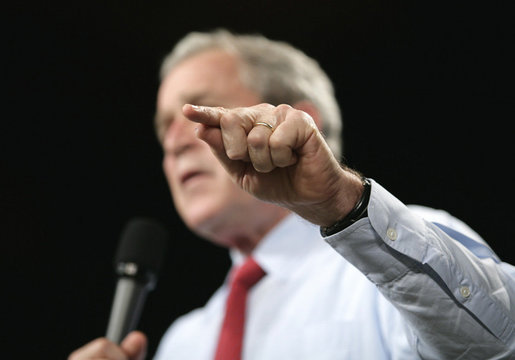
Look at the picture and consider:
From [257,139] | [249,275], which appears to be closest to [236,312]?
[249,275]

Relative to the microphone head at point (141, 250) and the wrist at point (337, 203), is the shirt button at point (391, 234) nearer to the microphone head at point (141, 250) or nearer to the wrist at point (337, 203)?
the wrist at point (337, 203)

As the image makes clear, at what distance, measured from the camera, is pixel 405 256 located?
71cm

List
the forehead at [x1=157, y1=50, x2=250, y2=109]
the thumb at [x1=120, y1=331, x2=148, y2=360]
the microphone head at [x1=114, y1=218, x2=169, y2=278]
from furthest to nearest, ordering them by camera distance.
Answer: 1. the forehead at [x1=157, y1=50, x2=250, y2=109]
2. the microphone head at [x1=114, y1=218, x2=169, y2=278]
3. the thumb at [x1=120, y1=331, x2=148, y2=360]

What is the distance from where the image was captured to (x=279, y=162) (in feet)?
1.99

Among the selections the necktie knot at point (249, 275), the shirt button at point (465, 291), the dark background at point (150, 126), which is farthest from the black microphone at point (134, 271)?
the dark background at point (150, 126)

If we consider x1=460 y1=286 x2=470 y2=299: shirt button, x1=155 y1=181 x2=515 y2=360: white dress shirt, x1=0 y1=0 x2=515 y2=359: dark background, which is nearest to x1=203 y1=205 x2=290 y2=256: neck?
x1=155 y1=181 x2=515 y2=360: white dress shirt

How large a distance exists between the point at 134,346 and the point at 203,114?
81 centimetres

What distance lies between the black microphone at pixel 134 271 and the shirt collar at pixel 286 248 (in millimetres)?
311

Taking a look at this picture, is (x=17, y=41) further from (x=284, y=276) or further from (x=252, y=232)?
(x=284, y=276)

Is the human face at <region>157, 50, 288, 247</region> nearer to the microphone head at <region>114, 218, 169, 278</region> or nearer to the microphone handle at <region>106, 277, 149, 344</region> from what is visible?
Result: the microphone head at <region>114, 218, 169, 278</region>

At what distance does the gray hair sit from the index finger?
1039mm

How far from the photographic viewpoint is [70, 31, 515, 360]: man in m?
0.64

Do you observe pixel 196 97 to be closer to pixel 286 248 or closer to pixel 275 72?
pixel 275 72

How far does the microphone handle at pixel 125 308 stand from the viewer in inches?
47.9
